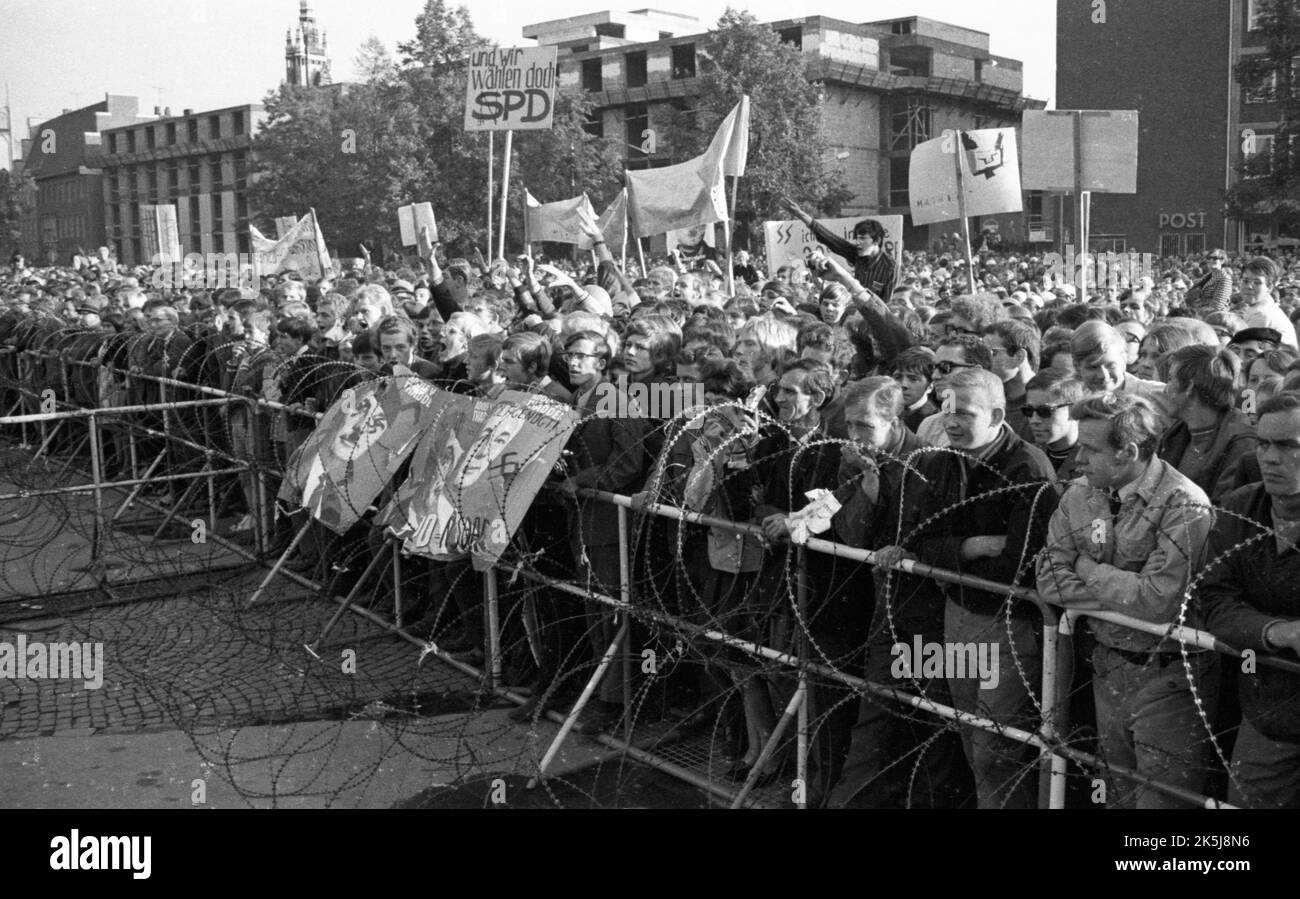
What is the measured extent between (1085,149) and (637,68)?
5969 centimetres

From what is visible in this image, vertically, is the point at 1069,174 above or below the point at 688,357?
above

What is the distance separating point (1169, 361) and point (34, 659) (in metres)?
6.06

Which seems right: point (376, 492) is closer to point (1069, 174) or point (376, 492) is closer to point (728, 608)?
point (728, 608)

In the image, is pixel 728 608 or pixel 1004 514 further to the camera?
pixel 728 608

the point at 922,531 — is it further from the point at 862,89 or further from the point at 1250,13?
the point at 862,89

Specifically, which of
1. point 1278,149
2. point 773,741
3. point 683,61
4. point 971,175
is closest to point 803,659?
point 773,741

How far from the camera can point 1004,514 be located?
14.9ft

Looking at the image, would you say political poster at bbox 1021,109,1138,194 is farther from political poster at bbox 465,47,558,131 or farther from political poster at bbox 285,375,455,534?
political poster at bbox 465,47,558,131

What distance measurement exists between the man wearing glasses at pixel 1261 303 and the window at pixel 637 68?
2344 inches

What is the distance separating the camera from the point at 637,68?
67.8m

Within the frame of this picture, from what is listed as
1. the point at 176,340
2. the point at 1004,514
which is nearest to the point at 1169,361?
the point at 1004,514

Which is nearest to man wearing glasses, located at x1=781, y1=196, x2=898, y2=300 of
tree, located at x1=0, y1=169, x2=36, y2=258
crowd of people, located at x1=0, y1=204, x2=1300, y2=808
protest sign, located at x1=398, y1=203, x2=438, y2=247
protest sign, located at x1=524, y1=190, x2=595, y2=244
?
crowd of people, located at x1=0, y1=204, x2=1300, y2=808

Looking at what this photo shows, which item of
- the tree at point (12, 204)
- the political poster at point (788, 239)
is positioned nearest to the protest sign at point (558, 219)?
the political poster at point (788, 239)

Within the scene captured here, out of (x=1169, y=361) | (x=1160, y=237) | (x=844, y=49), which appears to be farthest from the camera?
(x=844, y=49)
